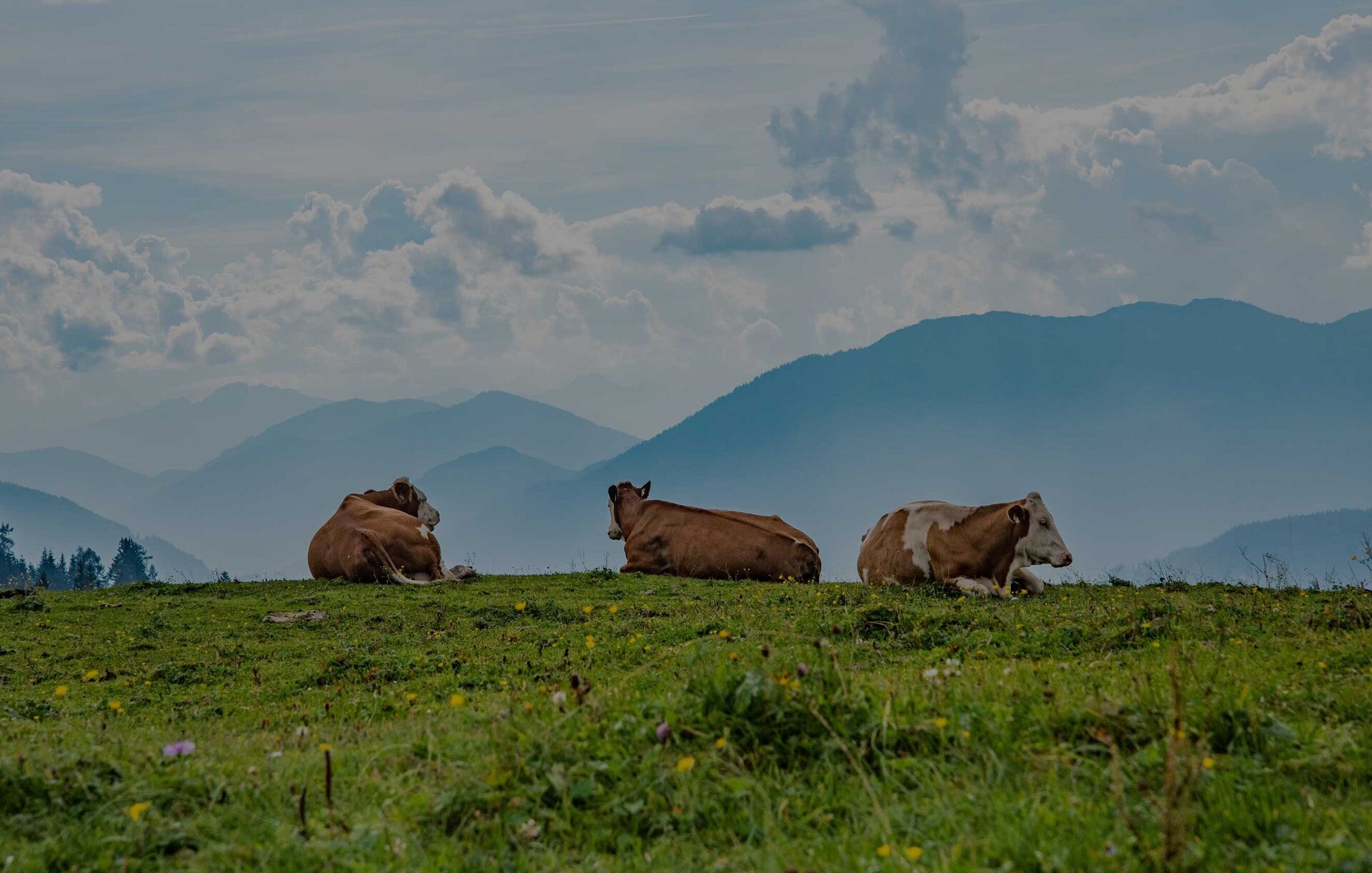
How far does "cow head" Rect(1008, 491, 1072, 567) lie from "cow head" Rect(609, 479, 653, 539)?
380 inches

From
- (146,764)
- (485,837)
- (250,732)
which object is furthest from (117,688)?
(485,837)

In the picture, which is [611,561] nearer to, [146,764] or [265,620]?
[265,620]

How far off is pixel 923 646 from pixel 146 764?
7169mm

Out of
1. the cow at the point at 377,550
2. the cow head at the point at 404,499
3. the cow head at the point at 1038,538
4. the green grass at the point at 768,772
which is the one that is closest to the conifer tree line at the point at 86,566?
the cow head at the point at 404,499

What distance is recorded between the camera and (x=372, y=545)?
22109 mm

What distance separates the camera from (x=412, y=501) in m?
26.9

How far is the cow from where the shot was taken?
2203 cm

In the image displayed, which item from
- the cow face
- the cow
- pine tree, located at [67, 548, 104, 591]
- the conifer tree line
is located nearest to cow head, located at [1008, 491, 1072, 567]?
the cow

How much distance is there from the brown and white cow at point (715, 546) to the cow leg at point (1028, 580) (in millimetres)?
4544

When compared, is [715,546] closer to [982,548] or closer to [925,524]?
[925,524]

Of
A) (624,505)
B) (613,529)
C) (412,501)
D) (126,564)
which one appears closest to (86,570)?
(126,564)

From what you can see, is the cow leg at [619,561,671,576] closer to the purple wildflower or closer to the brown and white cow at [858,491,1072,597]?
the brown and white cow at [858,491,1072,597]

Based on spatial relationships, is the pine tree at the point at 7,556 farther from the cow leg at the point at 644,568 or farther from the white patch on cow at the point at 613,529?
the cow leg at the point at 644,568

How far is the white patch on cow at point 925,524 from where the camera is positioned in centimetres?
1867
